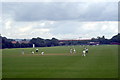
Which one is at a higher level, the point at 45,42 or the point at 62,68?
the point at 45,42

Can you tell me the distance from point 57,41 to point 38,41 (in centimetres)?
2595

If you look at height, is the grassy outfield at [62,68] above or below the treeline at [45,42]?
below

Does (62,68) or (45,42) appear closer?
(62,68)

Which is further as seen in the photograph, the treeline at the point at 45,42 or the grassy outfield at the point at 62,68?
the treeline at the point at 45,42

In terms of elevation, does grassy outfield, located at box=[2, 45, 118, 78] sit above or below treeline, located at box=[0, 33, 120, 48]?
below

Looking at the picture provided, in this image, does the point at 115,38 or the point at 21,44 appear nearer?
the point at 21,44

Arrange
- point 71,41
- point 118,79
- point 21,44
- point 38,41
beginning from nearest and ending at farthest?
→ point 118,79
point 21,44
point 38,41
point 71,41

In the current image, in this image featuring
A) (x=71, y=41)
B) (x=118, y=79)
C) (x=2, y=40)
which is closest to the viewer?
(x=118, y=79)

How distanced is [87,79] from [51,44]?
156 metres

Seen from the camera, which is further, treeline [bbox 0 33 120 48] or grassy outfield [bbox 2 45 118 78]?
treeline [bbox 0 33 120 48]

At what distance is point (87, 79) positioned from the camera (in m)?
16.9

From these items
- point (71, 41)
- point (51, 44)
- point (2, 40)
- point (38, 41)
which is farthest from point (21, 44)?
point (71, 41)

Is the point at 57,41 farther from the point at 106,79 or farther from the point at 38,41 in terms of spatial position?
the point at 106,79

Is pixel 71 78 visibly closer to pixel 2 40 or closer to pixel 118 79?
pixel 118 79
